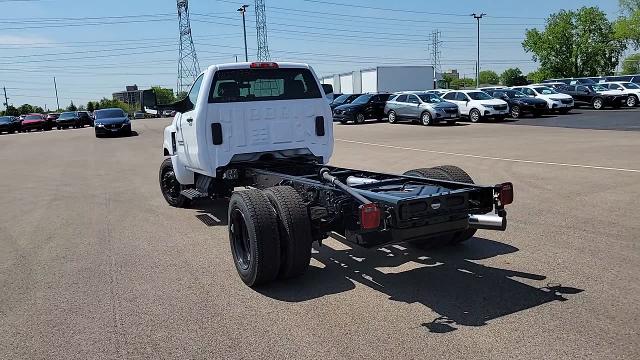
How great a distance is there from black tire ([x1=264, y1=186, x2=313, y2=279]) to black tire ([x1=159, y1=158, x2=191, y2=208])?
4.32 meters

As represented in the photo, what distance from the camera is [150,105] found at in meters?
8.02

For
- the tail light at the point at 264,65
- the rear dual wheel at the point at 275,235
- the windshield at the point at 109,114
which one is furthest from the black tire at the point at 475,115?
the rear dual wheel at the point at 275,235

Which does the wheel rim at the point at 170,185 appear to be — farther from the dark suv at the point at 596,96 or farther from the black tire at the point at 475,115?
the dark suv at the point at 596,96

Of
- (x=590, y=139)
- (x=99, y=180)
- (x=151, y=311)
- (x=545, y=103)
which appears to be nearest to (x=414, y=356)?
(x=151, y=311)

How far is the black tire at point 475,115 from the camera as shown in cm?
2759

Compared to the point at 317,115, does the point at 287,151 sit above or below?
below

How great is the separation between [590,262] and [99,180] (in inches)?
430

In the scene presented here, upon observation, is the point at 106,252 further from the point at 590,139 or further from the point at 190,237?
the point at 590,139

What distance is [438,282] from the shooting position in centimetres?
500

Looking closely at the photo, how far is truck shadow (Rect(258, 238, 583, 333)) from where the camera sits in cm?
438

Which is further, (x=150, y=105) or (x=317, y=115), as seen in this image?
(x=150, y=105)

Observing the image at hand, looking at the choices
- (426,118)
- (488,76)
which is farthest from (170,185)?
(488,76)

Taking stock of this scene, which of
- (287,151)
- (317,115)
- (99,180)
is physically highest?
(317,115)

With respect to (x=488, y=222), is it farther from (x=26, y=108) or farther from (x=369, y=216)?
(x=26, y=108)
